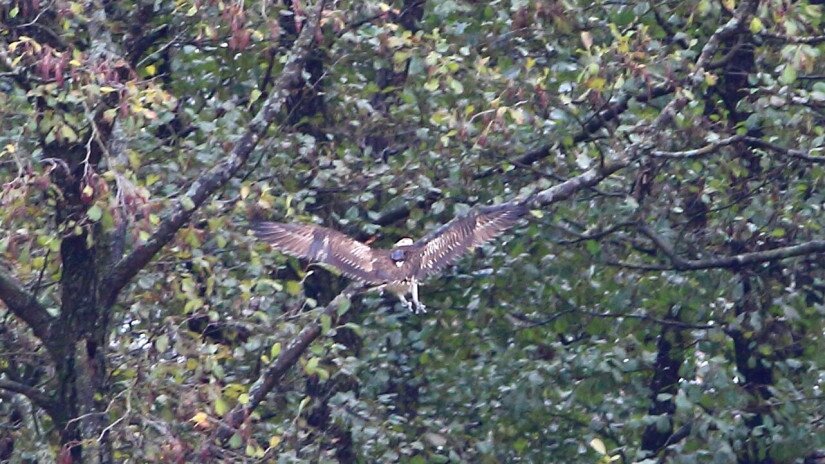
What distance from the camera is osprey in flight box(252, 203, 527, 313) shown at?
7.14 meters

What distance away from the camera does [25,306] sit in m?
6.39

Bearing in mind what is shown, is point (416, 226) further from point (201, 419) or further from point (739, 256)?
point (201, 419)

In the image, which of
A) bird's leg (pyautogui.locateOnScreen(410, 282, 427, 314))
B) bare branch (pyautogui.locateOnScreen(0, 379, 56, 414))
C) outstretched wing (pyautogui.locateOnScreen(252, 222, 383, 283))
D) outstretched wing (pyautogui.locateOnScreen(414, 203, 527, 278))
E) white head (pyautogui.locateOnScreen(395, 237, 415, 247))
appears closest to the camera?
bare branch (pyautogui.locateOnScreen(0, 379, 56, 414))

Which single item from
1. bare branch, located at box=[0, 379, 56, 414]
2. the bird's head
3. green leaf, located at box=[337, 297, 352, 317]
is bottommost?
the bird's head

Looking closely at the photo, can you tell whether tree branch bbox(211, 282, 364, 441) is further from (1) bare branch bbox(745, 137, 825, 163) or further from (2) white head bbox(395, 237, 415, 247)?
(1) bare branch bbox(745, 137, 825, 163)

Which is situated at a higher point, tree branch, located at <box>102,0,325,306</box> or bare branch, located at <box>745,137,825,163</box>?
tree branch, located at <box>102,0,325,306</box>

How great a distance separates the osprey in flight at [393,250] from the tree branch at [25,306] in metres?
1.19

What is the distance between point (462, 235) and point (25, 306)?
7.24 ft

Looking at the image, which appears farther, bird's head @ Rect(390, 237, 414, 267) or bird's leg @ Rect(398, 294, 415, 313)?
bird's leg @ Rect(398, 294, 415, 313)

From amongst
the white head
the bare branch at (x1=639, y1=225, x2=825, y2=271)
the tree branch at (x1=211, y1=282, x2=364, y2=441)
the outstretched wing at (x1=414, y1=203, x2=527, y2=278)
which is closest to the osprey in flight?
the outstretched wing at (x1=414, y1=203, x2=527, y2=278)

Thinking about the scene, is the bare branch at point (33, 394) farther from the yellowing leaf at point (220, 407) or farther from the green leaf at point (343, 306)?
the green leaf at point (343, 306)

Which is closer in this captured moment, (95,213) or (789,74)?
(95,213)

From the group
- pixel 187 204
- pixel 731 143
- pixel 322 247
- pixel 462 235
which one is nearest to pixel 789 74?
pixel 731 143

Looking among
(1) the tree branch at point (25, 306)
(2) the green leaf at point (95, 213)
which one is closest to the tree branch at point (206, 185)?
(1) the tree branch at point (25, 306)
